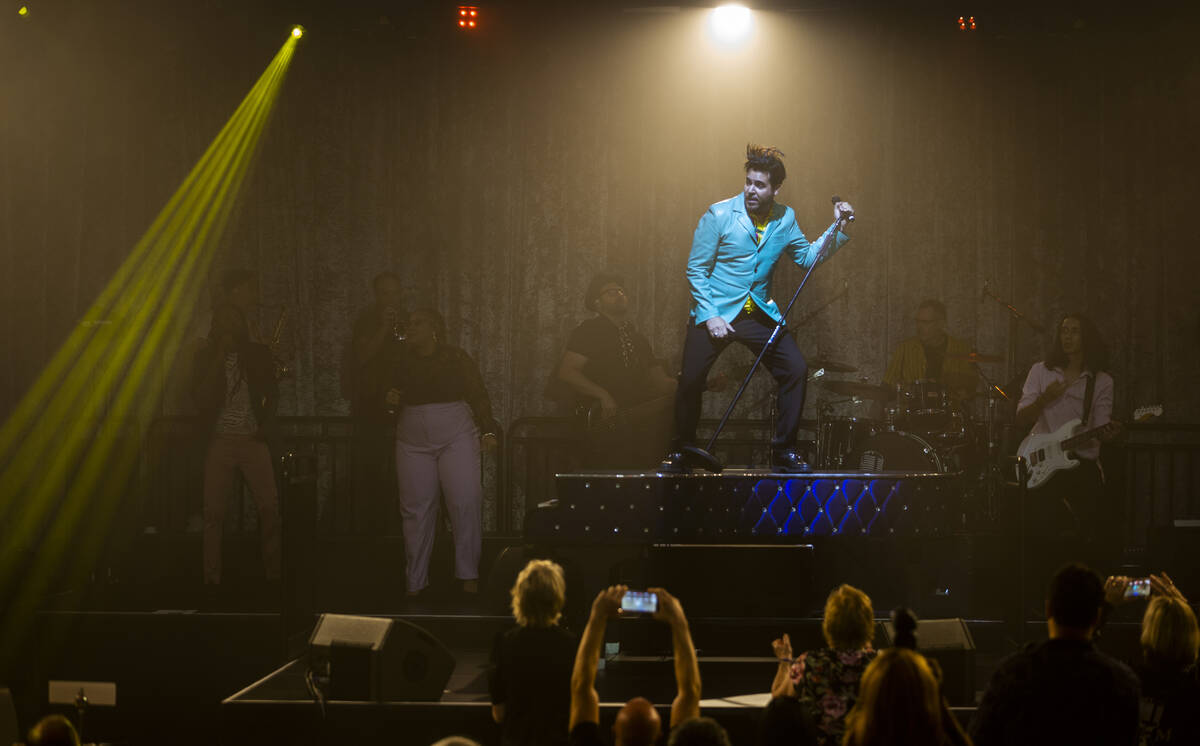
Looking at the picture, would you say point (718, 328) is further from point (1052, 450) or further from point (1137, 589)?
point (1137, 589)

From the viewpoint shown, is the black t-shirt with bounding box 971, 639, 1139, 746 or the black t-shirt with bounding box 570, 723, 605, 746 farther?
the black t-shirt with bounding box 570, 723, 605, 746

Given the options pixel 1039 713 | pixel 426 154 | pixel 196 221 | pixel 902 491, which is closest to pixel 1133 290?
pixel 902 491

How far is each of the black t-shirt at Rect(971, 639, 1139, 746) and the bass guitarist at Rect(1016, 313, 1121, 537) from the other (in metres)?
4.92

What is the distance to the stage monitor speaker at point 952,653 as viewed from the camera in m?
5.38

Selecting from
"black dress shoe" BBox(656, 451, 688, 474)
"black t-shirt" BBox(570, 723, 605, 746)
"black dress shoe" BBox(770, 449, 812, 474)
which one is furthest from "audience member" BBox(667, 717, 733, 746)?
"black dress shoe" BBox(770, 449, 812, 474)

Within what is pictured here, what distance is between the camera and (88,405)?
10.3 meters

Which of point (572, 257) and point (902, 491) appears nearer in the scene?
point (902, 491)

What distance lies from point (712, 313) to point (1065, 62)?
17.4ft

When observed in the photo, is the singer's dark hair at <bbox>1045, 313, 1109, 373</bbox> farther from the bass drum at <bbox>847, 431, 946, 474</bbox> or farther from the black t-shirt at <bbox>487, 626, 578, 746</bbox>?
the black t-shirt at <bbox>487, 626, 578, 746</bbox>

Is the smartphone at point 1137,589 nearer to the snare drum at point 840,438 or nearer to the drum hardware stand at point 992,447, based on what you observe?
the snare drum at point 840,438

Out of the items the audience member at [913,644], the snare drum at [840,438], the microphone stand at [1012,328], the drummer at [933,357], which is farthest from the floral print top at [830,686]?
the microphone stand at [1012,328]

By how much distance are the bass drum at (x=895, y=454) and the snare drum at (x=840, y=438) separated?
7 cm

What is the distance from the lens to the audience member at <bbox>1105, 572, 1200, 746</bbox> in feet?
13.3

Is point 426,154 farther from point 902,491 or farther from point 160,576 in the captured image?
point 902,491
